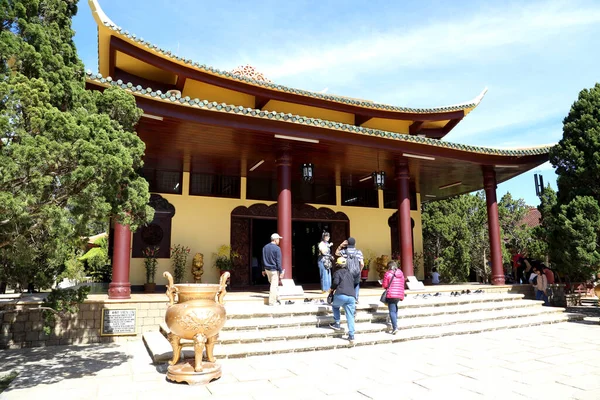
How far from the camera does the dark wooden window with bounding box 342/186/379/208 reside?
13.7m

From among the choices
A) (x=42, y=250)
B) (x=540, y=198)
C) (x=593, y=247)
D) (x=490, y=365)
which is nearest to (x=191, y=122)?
(x=42, y=250)

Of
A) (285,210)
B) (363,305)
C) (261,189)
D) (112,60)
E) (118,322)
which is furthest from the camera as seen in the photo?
(261,189)

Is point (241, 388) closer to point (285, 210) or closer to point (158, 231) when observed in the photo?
point (285, 210)

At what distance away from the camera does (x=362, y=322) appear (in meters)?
7.25

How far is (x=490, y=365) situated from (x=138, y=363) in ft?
14.7

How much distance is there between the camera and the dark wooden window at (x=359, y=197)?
539 inches

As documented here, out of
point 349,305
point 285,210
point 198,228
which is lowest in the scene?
point 349,305

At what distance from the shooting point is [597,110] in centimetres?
1002

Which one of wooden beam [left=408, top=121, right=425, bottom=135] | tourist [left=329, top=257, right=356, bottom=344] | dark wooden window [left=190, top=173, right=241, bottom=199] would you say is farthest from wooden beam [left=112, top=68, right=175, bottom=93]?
wooden beam [left=408, top=121, right=425, bottom=135]

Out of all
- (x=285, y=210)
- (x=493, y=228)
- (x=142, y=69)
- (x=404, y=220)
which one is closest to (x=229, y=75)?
(x=142, y=69)

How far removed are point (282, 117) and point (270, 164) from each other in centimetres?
260

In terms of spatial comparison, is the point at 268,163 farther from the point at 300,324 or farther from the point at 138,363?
the point at 138,363

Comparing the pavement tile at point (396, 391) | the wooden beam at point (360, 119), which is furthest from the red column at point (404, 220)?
the pavement tile at point (396, 391)

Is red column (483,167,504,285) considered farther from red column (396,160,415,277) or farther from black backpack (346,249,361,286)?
black backpack (346,249,361,286)
